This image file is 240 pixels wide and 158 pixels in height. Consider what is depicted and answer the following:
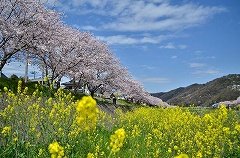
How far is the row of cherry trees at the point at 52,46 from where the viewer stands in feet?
62.3

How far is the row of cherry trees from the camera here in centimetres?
1898

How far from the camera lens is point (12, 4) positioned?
18859mm

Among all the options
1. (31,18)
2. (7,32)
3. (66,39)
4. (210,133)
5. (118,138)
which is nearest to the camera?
(118,138)

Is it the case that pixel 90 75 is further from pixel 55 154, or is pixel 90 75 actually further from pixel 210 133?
pixel 55 154

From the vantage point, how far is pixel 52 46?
2372cm

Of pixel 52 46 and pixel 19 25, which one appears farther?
pixel 52 46

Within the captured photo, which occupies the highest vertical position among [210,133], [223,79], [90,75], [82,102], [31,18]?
[223,79]

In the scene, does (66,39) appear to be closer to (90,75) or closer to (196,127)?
(90,75)

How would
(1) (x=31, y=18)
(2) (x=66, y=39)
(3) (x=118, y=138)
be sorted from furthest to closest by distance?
1. (2) (x=66, y=39)
2. (1) (x=31, y=18)
3. (3) (x=118, y=138)

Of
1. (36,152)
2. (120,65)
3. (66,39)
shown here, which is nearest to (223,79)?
Result: (120,65)

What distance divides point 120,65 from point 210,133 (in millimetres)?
30186

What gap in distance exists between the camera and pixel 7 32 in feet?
58.8

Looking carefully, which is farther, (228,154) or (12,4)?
(12,4)

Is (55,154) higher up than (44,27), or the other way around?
(44,27)
